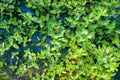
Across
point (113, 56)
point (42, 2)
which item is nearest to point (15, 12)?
point (42, 2)

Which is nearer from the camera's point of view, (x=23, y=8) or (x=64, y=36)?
(x=64, y=36)

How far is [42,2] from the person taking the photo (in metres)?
3.63

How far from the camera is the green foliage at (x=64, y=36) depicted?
360 centimetres

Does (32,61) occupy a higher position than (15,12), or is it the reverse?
(15,12)

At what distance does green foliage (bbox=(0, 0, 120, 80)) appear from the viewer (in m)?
Answer: 3.60

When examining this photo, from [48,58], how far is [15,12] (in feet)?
2.08

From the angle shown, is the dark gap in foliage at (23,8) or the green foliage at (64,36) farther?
the dark gap in foliage at (23,8)

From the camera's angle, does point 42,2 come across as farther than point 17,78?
No

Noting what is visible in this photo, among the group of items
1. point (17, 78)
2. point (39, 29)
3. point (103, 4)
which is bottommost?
point (17, 78)

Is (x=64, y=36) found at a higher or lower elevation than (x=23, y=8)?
lower

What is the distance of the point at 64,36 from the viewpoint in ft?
12.2

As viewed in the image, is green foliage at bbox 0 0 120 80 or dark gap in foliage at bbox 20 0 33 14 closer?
green foliage at bbox 0 0 120 80

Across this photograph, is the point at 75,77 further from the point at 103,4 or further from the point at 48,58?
the point at 103,4

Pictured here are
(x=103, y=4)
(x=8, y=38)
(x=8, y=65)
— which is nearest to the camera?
(x=103, y=4)
